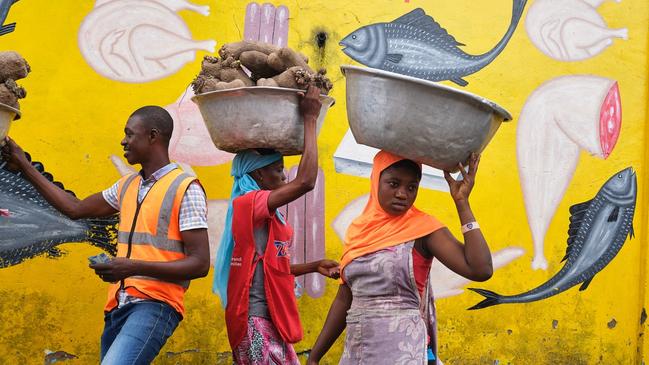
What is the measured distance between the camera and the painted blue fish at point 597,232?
20.3 feet

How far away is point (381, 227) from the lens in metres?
3.91

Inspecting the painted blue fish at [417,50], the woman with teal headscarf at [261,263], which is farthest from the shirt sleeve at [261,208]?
the painted blue fish at [417,50]

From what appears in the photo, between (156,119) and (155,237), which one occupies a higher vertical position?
(156,119)

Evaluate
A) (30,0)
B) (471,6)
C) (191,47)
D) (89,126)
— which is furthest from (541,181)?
(30,0)

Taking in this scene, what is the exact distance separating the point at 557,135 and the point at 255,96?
2801 millimetres

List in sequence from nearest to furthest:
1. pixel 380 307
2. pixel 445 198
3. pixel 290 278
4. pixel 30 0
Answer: pixel 380 307 → pixel 290 278 → pixel 30 0 → pixel 445 198

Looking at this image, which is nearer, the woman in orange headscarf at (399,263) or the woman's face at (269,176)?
the woman in orange headscarf at (399,263)

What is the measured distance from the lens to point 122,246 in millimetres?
3992

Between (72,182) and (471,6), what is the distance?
9.02ft

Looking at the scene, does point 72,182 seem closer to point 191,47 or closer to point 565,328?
point 191,47

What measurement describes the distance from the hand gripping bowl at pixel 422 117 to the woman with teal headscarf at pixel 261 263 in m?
0.55

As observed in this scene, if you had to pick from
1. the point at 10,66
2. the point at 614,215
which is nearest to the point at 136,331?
the point at 10,66

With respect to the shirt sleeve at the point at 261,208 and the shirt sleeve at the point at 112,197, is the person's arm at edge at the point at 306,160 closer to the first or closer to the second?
the shirt sleeve at the point at 261,208

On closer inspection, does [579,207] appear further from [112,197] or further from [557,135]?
[112,197]
